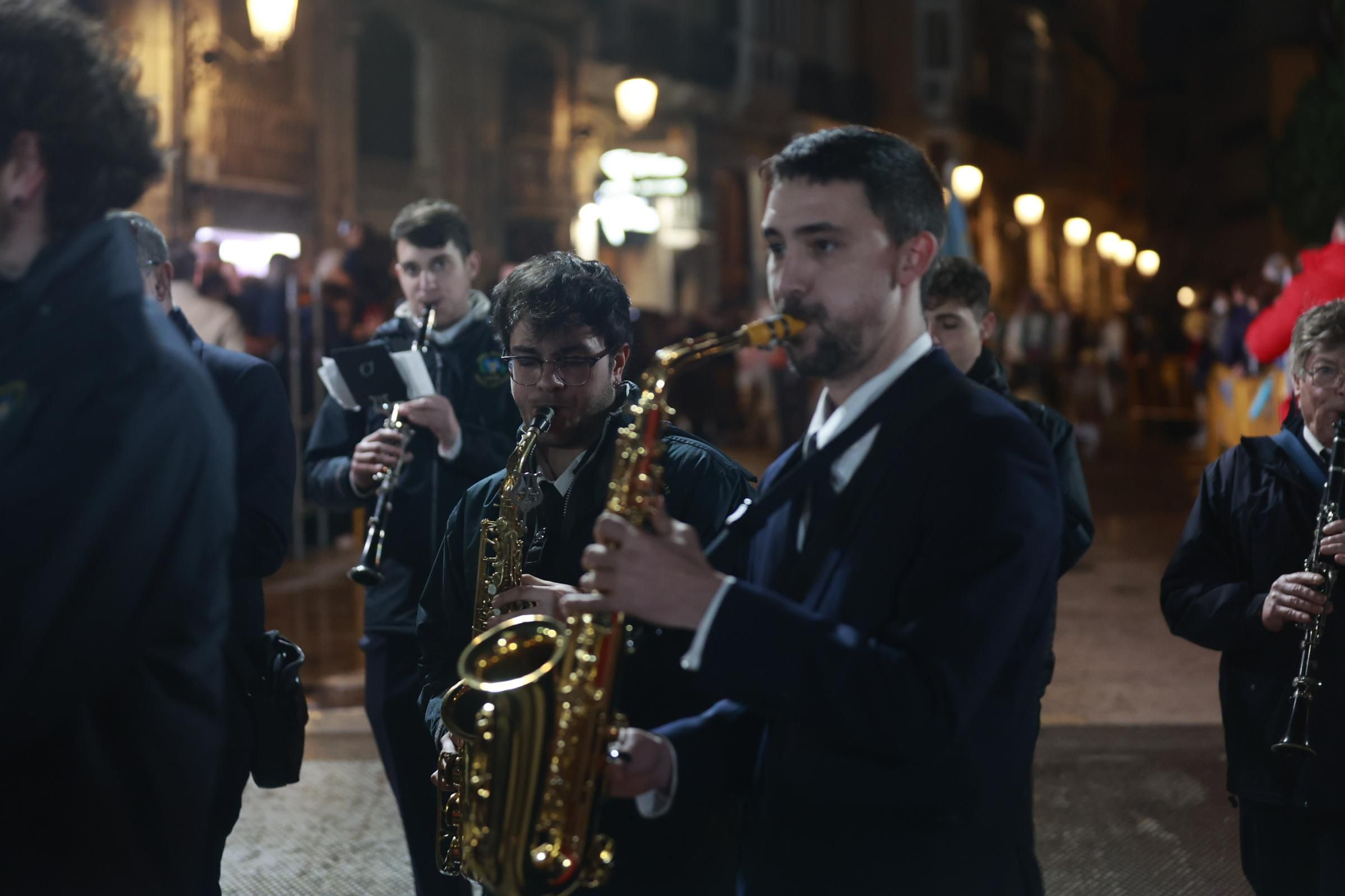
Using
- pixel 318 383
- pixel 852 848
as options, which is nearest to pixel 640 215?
pixel 318 383

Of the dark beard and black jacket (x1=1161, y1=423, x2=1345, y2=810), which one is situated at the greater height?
the dark beard

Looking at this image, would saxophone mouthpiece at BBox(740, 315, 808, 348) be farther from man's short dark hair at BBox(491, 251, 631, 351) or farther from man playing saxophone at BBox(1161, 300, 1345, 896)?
man playing saxophone at BBox(1161, 300, 1345, 896)

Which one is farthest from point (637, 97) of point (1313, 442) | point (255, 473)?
point (255, 473)

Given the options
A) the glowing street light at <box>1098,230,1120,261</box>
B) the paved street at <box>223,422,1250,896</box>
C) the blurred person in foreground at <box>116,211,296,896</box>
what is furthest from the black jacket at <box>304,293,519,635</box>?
the glowing street light at <box>1098,230,1120,261</box>

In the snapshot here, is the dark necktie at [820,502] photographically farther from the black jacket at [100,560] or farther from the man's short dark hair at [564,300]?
the man's short dark hair at [564,300]

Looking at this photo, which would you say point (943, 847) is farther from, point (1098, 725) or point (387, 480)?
point (1098, 725)

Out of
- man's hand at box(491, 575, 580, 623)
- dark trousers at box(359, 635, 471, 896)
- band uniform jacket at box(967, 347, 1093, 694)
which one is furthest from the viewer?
band uniform jacket at box(967, 347, 1093, 694)

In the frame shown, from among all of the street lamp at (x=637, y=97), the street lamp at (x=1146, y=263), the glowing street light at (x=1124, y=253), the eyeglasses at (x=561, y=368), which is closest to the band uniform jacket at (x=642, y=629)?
the eyeglasses at (x=561, y=368)

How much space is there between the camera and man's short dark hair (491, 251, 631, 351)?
3.35m

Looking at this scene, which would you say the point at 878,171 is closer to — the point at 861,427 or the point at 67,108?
the point at 861,427

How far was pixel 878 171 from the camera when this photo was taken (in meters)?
2.36

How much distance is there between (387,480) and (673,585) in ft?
8.36

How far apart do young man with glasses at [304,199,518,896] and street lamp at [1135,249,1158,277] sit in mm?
49007

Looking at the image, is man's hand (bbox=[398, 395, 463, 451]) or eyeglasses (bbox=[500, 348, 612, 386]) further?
man's hand (bbox=[398, 395, 463, 451])
